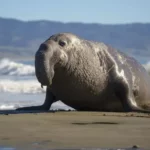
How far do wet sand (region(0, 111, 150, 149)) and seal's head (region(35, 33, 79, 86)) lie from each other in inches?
20.9

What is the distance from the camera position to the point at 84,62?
8883 mm

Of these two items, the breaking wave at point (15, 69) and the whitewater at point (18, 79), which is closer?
the whitewater at point (18, 79)

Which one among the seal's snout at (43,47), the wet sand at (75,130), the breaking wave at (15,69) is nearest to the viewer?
the wet sand at (75,130)

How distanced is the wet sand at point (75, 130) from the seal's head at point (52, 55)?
53cm

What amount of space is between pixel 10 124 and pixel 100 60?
8.39 ft

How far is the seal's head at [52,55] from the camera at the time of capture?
7996 mm

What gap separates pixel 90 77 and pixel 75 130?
2.49 metres

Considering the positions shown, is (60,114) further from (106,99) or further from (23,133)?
(23,133)

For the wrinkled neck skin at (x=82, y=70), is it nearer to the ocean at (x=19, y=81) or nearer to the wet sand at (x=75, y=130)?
the wet sand at (x=75, y=130)

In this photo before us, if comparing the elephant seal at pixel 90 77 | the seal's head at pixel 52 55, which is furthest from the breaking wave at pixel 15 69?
the seal's head at pixel 52 55

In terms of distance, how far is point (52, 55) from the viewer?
8.24 m

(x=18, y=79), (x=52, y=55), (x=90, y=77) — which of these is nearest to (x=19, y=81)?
(x=18, y=79)

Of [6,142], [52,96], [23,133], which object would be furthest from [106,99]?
[6,142]

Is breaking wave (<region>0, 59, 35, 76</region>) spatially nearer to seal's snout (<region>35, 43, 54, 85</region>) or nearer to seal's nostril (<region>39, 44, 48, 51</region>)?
seal's nostril (<region>39, 44, 48, 51</region>)
